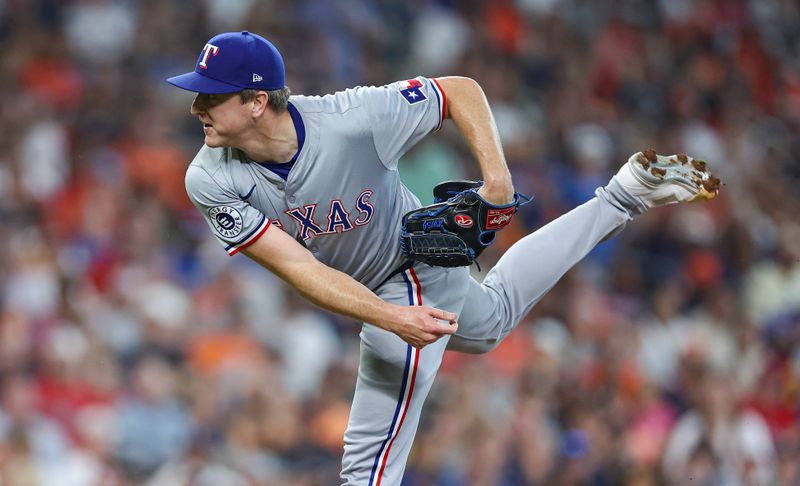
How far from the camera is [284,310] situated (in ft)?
24.2

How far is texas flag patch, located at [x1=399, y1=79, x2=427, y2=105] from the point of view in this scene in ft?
13.2

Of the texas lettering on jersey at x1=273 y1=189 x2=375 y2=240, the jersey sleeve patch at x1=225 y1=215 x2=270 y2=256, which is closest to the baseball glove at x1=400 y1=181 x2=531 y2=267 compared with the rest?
the texas lettering on jersey at x1=273 y1=189 x2=375 y2=240

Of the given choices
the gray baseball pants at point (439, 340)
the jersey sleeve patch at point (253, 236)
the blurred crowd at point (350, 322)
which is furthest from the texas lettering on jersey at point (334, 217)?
the blurred crowd at point (350, 322)

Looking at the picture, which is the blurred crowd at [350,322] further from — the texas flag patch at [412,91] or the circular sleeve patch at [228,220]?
the texas flag patch at [412,91]

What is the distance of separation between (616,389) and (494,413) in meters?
0.84

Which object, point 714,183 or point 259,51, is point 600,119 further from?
point 259,51

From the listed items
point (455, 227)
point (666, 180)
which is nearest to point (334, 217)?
point (455, 227)

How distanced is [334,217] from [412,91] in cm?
50

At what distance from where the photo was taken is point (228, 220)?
151 inches

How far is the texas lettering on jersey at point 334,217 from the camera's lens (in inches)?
155

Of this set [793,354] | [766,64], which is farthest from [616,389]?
[766,64]

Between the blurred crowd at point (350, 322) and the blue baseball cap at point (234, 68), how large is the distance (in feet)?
9.80

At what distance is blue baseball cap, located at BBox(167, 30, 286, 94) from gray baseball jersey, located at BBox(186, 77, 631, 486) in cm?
20

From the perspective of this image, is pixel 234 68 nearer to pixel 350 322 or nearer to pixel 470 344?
pixel 470 344
